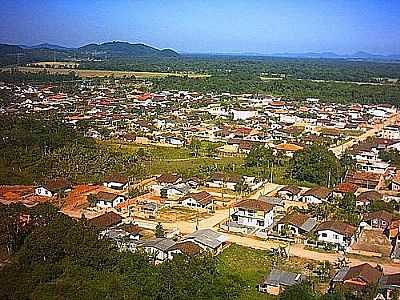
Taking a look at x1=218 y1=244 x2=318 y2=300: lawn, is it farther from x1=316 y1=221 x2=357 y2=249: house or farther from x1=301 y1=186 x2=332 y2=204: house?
x1=301 y1=186 x2=332 y2=204: house

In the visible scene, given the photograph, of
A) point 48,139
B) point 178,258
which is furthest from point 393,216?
point 48,139

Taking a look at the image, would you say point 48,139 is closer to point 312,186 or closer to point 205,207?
point 205,207

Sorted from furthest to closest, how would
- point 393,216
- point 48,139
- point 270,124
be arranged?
point 270,124 → point 48,139 → point 393,216

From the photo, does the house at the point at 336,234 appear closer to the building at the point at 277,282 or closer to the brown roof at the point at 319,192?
the building at the point at 277,282

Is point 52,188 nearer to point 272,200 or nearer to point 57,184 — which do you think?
point 57,184

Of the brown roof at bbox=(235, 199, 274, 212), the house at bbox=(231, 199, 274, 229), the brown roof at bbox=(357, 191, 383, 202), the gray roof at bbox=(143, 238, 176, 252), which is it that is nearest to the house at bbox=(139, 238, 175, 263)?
the gray roof at bbox=(143, 238, 176, 252)
